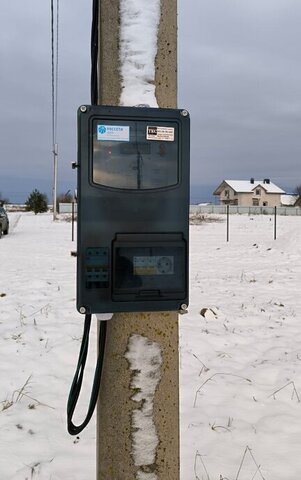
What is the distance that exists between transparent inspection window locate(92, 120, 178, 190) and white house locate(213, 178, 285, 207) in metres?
76.2

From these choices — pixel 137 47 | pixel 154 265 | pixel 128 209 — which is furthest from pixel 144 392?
pixel 137 47

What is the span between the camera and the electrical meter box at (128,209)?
138 cm

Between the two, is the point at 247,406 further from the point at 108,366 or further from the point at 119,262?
the point at 119,262

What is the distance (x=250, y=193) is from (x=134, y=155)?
78.3m

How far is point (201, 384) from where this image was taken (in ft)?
11.5

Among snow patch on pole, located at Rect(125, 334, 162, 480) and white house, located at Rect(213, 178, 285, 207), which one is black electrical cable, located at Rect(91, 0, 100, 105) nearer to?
snow patch on pole, located at Rect(125, 334, 162, 480)

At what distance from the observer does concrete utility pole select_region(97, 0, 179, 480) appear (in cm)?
148

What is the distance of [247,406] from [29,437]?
4.88 feet

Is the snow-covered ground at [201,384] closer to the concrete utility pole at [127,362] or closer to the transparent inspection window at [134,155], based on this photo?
the concrete utility pole at [127,362]

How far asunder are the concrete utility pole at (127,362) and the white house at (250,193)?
250 ft

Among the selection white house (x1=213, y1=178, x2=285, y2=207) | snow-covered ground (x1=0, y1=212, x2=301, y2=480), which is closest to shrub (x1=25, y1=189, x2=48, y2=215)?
white house (x1=213, y1=178, x2=285, y2=207)

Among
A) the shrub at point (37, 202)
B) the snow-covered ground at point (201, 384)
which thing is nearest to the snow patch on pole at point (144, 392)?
the snow-covered ground at point (201, 384)

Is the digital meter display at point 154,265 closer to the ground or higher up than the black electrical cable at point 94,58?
closer to the ground

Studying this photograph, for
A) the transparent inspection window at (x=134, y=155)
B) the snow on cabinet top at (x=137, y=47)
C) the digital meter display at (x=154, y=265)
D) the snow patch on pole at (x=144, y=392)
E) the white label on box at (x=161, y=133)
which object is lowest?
the snow patch on pole at (x=144, y=392)
